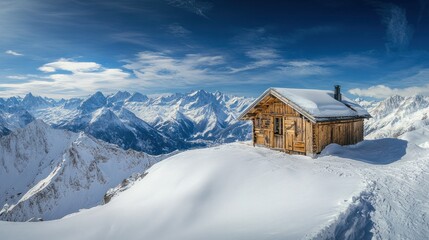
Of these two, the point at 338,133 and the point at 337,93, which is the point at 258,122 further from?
the point at 337,93

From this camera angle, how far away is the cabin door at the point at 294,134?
75.7 ft

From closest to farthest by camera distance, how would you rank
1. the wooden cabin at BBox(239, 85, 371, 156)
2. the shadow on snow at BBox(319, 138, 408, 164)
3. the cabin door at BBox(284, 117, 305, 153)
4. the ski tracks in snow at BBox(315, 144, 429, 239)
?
the ski tracks in snow at BBox(315, 144, 429, 239) → the shadow on snow at BBox(319, 138, 408, 164) → the wooden cabin at BBox(239, 85, 371, 156) → the cabin door at BBox(284, 117, 305, 153)

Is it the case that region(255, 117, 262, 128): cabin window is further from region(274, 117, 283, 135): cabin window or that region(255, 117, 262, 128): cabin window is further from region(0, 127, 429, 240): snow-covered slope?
region(0, 127, 429, 240): snow-covered slope

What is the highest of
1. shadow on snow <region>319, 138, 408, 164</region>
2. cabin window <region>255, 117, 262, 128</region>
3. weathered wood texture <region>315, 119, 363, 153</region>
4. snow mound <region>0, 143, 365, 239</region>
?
cabin window <region>255, 117, 262, 128</region>

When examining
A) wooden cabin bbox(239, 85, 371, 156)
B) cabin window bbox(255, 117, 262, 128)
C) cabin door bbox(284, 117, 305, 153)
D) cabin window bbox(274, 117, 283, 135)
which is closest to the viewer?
wooden cabin bbox(239, 85, 371, 156)

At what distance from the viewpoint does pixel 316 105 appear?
23391mm

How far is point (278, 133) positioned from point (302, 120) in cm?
275

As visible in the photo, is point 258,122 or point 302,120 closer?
point 302,120

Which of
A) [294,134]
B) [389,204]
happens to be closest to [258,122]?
[294,134]

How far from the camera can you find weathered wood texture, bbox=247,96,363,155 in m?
22.6

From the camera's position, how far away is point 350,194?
12.9m

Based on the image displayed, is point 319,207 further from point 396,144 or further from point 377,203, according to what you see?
point 396,144

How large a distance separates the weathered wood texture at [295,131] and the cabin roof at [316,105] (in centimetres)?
64

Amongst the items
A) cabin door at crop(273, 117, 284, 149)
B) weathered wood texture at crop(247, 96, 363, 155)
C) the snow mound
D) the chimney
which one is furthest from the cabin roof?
the snow mound
